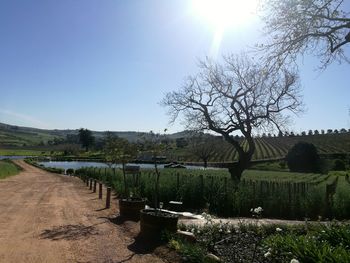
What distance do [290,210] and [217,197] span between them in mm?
3238

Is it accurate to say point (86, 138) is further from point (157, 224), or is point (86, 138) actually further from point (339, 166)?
point (157, 224)

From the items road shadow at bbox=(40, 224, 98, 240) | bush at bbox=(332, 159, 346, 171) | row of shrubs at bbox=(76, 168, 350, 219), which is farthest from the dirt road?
bush at bbox=(332, 159, 346, 171)

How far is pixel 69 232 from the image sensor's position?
39.7 ft

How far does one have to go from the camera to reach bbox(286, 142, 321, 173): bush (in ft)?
217

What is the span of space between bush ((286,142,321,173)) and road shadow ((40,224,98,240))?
186 feet

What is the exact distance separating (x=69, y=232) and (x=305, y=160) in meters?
58.5

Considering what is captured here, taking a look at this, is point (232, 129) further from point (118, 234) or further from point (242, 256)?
point (242, 256)

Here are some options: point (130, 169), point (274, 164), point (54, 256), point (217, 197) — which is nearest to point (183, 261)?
point (54, 256)

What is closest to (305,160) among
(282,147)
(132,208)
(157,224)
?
(282,147)

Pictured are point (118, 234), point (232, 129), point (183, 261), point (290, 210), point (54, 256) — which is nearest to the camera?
point (183, 261)

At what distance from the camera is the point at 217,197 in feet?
67.1

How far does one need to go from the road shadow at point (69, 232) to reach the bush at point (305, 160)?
5661cm

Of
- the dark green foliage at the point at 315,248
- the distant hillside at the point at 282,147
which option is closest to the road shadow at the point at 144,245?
the dark green foliage at the point at 315,248

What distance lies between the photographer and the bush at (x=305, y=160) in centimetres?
6606
